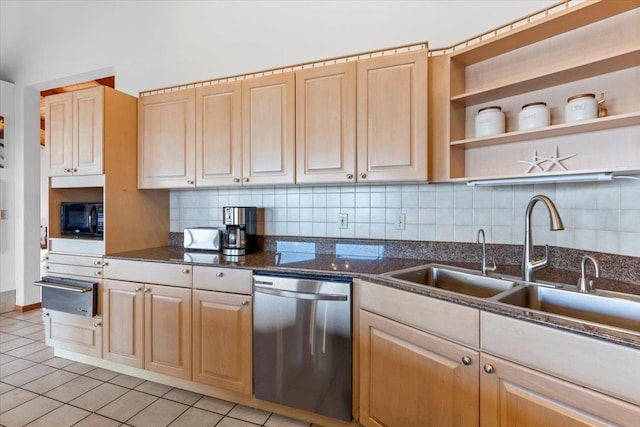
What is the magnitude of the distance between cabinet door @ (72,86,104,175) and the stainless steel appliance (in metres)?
0.84

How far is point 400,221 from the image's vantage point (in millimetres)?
2230

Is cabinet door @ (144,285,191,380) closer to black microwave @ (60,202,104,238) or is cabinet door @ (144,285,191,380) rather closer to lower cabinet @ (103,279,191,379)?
lower cabinet @ (103,279,191,379)

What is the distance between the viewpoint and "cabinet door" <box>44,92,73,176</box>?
253 centimetres

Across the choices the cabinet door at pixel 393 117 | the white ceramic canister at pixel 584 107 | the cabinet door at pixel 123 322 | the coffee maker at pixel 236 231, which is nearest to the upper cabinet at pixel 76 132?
the cabinet door at pixel 123 322

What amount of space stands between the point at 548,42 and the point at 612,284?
1.22m

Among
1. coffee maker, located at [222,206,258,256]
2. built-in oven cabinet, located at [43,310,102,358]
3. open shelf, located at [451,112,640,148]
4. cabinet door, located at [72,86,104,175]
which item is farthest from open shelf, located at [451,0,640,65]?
built-in oven cabinet, located at [43,310,102,358]

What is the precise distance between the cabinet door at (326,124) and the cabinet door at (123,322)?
141 cm

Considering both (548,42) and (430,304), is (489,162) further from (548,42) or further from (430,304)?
(430,304)

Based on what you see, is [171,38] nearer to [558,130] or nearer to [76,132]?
[76,132]

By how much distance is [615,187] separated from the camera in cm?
153

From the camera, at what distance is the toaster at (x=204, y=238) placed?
248cm

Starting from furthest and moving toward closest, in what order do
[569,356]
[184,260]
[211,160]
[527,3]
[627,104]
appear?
1. [211,160]
2. [184,260]
3. [527,3]
4. [627,104]
5. [569,356]

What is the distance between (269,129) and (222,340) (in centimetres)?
139

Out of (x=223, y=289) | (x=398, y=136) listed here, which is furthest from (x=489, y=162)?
(x=223, y=289)
